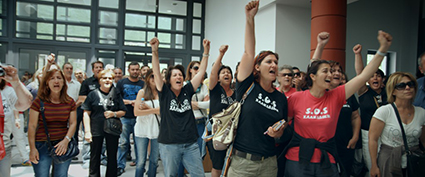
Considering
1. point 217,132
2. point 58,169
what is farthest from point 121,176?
point 217,132

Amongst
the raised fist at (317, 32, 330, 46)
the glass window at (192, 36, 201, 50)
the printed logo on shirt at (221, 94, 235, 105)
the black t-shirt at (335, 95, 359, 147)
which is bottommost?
the black t-shirt at (335, 95, 359, 147)

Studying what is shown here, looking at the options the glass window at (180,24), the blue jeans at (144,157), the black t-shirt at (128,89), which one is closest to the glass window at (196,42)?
the glass window at (180,24)

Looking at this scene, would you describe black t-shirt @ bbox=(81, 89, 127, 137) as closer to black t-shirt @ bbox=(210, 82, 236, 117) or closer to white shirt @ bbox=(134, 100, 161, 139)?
white shirt @ bbox=(134, 100, 161, 139)

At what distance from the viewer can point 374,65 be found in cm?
245

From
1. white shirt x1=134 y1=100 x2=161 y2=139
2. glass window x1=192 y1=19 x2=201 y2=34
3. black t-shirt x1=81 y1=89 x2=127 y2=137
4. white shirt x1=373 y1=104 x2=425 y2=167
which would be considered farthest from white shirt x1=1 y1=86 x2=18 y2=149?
glass window x1=192 y1=19 x2=201 y2=34

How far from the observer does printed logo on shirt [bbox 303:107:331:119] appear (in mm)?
2445

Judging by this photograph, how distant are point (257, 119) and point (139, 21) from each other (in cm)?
1063

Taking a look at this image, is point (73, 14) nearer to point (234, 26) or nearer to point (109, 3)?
point (109, 3)

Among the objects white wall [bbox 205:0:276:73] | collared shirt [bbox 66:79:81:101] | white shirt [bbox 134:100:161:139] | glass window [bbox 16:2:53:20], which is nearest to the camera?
white shirt [bbox 134:100:161:139]

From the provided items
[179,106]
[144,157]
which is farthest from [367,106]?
[144,157]

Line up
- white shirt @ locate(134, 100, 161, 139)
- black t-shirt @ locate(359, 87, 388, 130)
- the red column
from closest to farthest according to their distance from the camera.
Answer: black t-shirt @ locate(359, 87, 388, 130)
white shirt @ locate(134, 100, 161, 139)
the red column

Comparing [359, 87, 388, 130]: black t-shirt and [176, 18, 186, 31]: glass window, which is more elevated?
[176, 18, 186, 31]: glass window

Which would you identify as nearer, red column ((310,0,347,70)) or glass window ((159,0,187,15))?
red column ((310,0,347,70))

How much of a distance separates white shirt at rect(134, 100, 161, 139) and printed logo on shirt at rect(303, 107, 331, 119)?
258 centimetres
